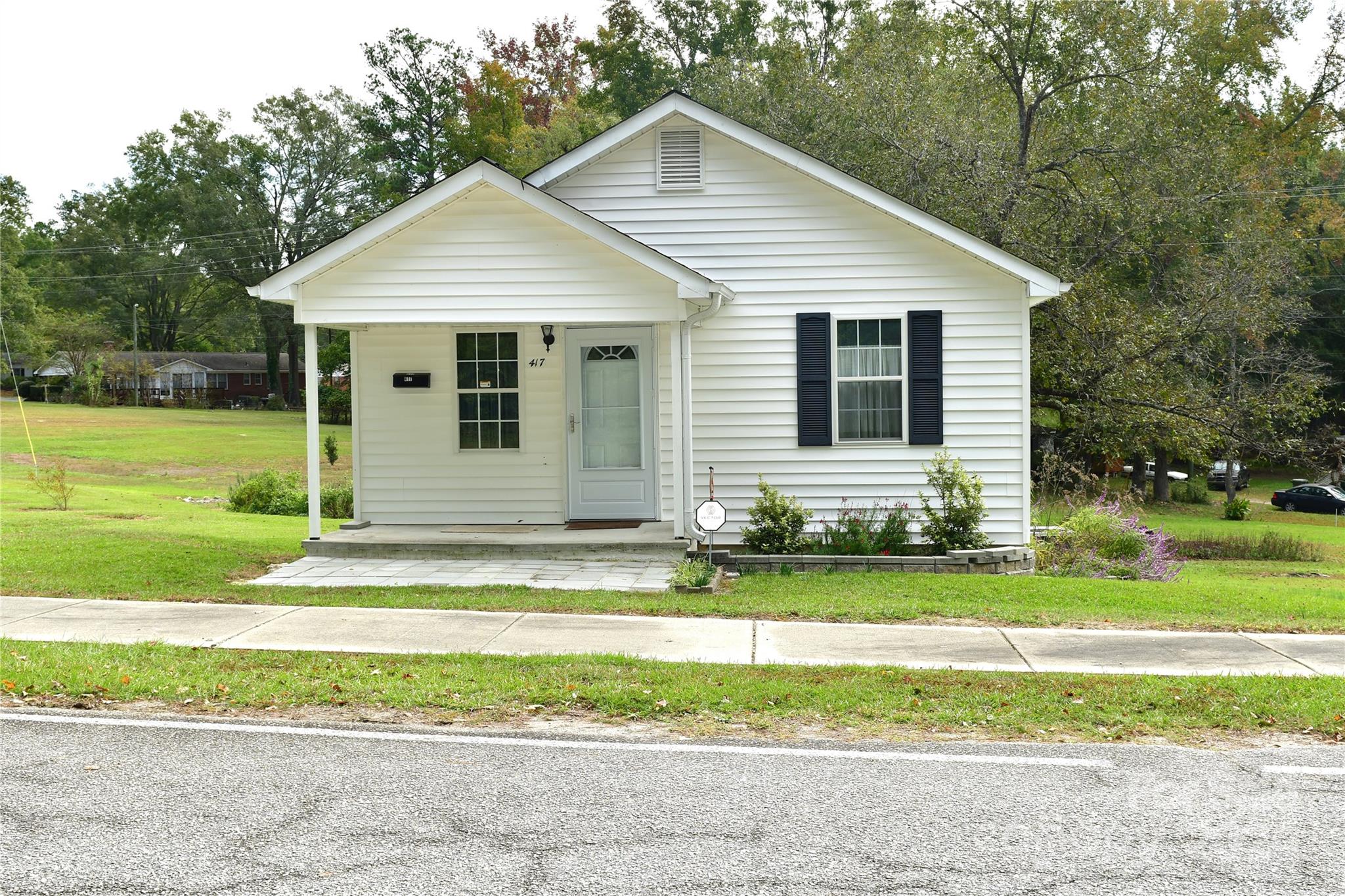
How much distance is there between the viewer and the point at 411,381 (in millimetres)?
14281

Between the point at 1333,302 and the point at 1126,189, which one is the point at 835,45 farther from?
the point at 1333,302

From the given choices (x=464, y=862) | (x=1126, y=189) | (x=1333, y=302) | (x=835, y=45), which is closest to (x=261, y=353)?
(x=835, y=45)

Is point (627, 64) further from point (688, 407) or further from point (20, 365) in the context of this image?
point (20, 365)

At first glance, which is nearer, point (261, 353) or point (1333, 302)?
point (1333, 302)

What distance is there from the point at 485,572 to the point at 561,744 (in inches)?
233

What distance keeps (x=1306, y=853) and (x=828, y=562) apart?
8452mm

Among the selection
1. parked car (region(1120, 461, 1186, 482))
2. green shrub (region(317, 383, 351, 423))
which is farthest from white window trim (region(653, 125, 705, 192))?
green shrub (region(317, 383, 351, 423))

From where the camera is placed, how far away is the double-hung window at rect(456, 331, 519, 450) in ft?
47.0

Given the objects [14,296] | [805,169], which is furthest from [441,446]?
[14,296]

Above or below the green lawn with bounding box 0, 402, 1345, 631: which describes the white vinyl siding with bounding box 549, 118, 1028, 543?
above

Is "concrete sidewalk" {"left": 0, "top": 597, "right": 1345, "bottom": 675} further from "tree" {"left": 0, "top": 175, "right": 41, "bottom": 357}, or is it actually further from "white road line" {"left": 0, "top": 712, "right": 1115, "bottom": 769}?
"tree" {"left": 0, "top": 175, "right": 41, "bottom": 357}

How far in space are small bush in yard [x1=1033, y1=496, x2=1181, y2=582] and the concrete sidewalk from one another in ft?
15.0

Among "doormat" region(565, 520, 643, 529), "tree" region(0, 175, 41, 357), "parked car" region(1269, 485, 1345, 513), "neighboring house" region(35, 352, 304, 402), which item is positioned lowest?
"parked car" region(1269, 485, 1345, 513)

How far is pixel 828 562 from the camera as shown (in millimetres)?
12859
